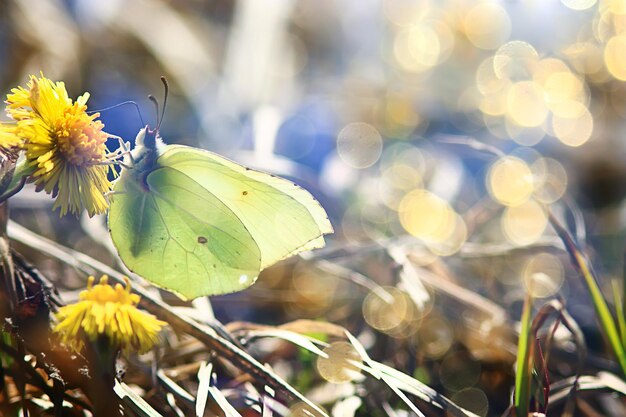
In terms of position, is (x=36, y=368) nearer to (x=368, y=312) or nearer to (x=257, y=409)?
(x=257, y=409)

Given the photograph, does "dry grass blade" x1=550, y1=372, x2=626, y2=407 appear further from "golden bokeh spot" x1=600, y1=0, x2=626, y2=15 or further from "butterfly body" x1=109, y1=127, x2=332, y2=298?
"golden bokeh spot" x1=600, y1=0, x2=626, y2=15

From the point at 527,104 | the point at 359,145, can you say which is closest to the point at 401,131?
the point at 359,145

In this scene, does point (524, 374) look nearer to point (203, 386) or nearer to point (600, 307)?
point (600, 307)

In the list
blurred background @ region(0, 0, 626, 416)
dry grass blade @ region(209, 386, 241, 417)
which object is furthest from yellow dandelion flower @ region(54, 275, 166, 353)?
blurred background @ region(0, 0, 626, 416)

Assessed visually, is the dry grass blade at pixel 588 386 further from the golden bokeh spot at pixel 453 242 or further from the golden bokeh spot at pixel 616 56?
the golden bokeh spot at pixel 616 56

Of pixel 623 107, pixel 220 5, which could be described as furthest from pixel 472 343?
pixel 220 5

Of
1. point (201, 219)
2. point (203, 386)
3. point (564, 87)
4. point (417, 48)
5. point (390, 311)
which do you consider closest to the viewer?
point (203, 386)
